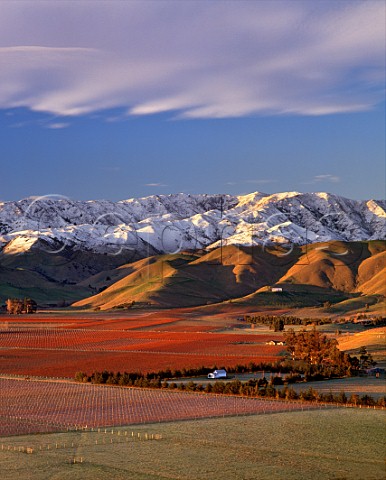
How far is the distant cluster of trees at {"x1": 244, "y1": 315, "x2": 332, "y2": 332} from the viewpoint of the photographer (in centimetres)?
11353

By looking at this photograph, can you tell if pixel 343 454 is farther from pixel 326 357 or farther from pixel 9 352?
pixel 9 352

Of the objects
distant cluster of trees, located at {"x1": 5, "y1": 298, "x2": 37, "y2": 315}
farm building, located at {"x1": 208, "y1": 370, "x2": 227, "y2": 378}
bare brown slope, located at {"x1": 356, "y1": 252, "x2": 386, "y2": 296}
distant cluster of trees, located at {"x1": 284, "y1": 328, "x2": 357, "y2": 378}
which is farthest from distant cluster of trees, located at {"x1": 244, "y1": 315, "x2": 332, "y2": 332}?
farm building, located at {"x1": 208, "y1": 370, "x2": 227, "y2": 378}

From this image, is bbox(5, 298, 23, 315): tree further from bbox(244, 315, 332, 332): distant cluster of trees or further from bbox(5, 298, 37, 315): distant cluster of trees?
bbox(244, 315, 332, 332): distant cluster of trees

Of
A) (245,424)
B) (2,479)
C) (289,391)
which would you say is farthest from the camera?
(289,391)

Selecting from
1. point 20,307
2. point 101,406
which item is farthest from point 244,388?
point 20,307

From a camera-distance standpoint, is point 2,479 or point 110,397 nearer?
point 2,479

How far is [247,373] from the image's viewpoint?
221 ft

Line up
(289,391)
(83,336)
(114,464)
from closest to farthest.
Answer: (114,464) < (289,391) < (83,336)

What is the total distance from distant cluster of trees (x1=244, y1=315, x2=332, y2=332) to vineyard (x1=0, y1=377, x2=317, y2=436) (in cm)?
5648

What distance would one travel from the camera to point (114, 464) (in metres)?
34.1

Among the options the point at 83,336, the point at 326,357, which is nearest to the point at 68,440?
the point at 326,357

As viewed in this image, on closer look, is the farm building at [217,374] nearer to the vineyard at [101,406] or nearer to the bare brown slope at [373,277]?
the vineyard at [101,406]

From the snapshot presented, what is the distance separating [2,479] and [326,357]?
48.1 metres

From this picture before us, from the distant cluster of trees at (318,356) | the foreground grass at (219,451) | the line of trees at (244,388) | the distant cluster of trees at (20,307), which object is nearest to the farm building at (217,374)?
the line of trees at (244,388)
